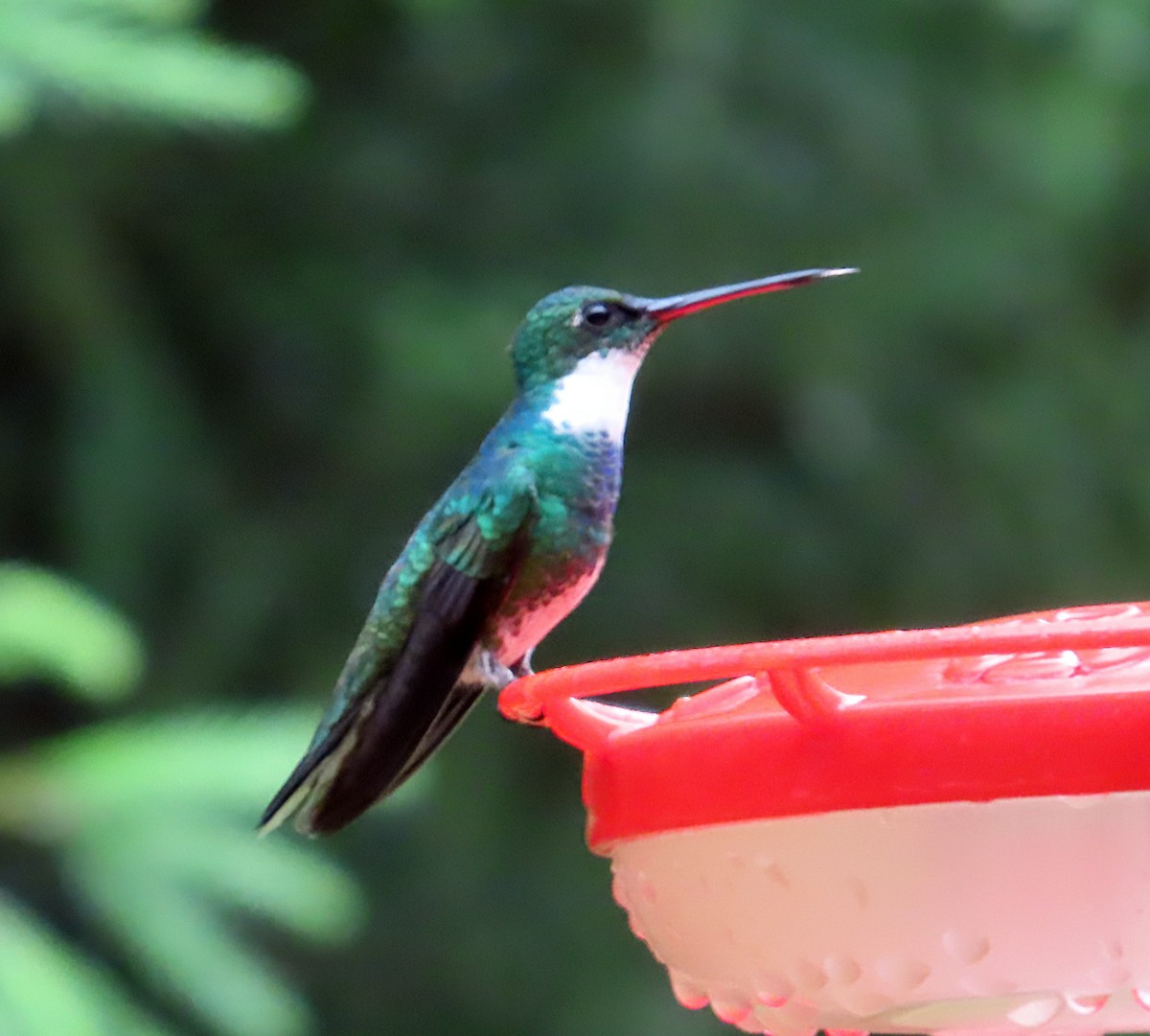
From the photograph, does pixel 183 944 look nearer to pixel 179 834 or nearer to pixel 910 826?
pixel 179 834

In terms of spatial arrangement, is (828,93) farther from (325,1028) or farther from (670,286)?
(325,1028)

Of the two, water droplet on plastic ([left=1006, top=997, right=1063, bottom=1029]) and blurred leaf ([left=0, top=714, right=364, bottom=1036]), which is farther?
blurred leaf ([left=0, top=714, right=364, bottom=1036])

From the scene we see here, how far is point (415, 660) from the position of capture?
6.88 ft

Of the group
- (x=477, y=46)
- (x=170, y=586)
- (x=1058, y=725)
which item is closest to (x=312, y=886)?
(x=170, y=586)

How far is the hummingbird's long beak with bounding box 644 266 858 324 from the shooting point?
2.04 m

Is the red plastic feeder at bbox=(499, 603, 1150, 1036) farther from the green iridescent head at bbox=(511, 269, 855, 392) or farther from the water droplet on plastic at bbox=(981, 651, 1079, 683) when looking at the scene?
the green iridescent head at bbox=(511, 269, 855, 392)

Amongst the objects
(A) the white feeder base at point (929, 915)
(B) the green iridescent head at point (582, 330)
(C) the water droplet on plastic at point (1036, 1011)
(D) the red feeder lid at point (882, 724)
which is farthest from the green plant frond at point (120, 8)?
(C) the water droplet on plastic at point (1036, 1011)

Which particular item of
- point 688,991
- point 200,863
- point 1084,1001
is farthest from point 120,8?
point 1084,1001

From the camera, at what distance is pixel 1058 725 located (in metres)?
1.33

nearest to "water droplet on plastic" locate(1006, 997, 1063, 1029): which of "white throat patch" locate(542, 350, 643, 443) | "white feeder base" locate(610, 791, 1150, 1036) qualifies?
"white feeder base" locate(610, 791, 1150, 1036)

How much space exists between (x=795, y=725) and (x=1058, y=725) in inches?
8.2

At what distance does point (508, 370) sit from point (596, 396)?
2066 millimetres

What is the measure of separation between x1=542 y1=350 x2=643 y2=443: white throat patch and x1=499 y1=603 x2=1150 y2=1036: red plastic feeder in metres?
0.95

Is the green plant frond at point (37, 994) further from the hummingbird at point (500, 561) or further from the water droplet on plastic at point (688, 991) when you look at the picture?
the water droplet on plastic at point (688, 991)
